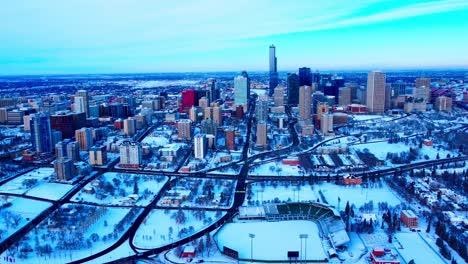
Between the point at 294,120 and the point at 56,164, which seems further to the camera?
the point at 294,120

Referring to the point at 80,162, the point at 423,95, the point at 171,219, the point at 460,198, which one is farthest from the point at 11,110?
the point at 423,95

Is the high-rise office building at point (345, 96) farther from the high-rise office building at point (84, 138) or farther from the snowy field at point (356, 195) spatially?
the high-rise office building at point (84, 138)

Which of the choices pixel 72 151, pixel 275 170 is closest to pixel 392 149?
pixel 275 170

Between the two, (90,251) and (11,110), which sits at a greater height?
(11,110)

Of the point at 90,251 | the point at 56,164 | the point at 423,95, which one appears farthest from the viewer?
the point at 423,95

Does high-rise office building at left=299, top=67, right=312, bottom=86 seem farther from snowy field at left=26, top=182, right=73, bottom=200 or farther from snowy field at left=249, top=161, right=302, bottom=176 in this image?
snowy field at left=26, top=182, right=73, bottom=200

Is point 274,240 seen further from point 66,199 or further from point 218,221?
point 66,199
